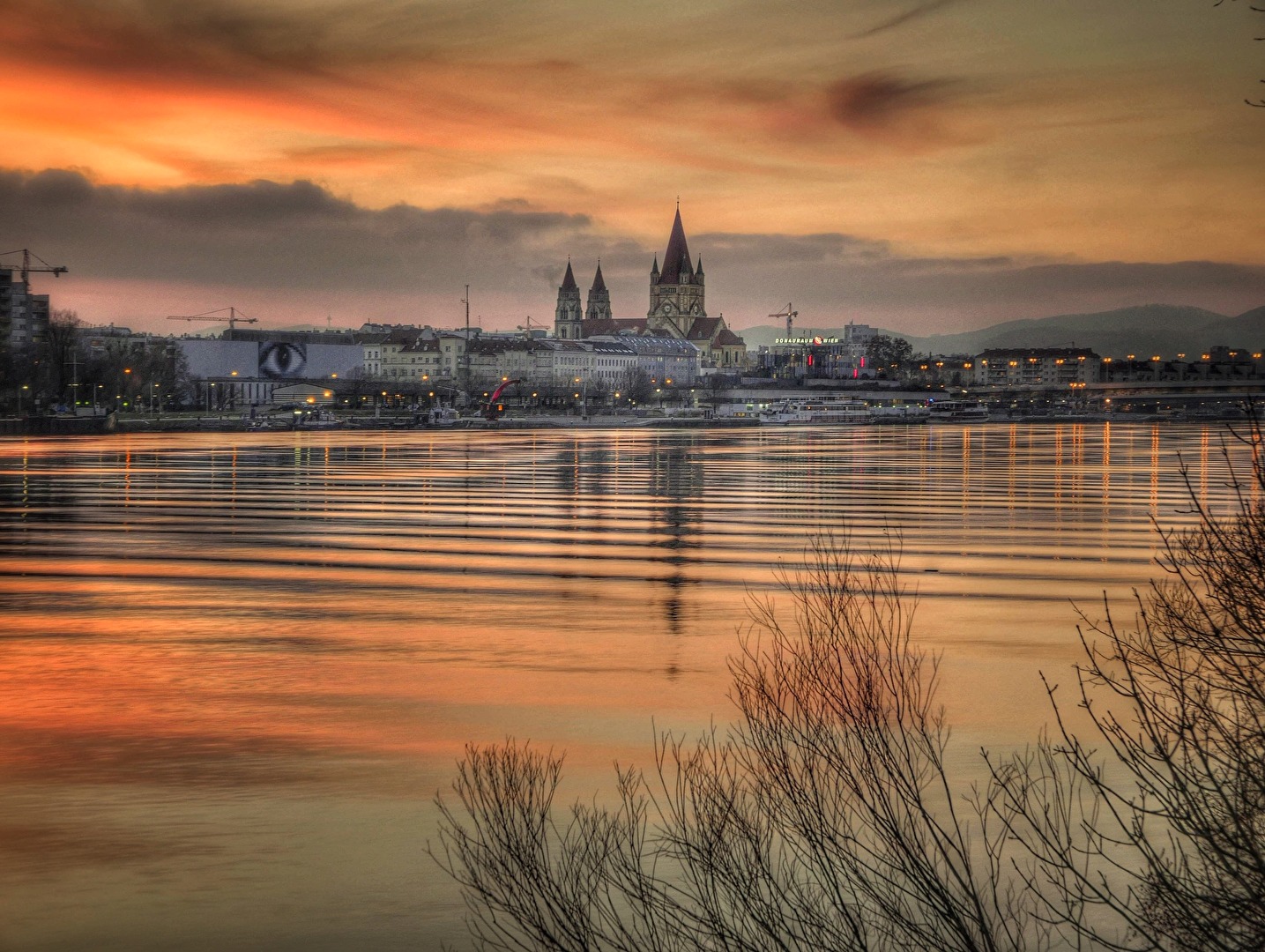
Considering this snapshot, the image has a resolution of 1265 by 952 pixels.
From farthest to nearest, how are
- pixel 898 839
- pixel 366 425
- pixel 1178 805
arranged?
pixel 366 425 < pixel 1178 805 < pixel 898 839

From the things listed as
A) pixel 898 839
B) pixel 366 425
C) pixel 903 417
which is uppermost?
pixel 898 839

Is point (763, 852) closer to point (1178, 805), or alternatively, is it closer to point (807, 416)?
point (1178, 805)

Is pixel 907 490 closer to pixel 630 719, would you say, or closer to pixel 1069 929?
pixel 630 719

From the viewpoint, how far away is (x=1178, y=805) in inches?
301

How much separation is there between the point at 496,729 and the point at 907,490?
3457 centimetres

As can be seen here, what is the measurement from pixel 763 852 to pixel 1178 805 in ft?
12.0

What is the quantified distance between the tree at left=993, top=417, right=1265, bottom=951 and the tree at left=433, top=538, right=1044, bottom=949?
0.51 m

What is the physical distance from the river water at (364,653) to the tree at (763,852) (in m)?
0.86

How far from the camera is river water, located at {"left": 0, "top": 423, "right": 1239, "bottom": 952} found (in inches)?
423

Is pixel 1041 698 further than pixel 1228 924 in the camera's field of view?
Yes

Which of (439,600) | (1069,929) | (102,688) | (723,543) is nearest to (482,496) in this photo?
(723,543)

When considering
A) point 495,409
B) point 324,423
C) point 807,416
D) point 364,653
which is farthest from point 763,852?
point 807,416

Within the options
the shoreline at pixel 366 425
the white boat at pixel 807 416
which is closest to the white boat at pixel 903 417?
the white boat at pixel 807 416

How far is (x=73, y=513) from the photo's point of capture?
126 feet
